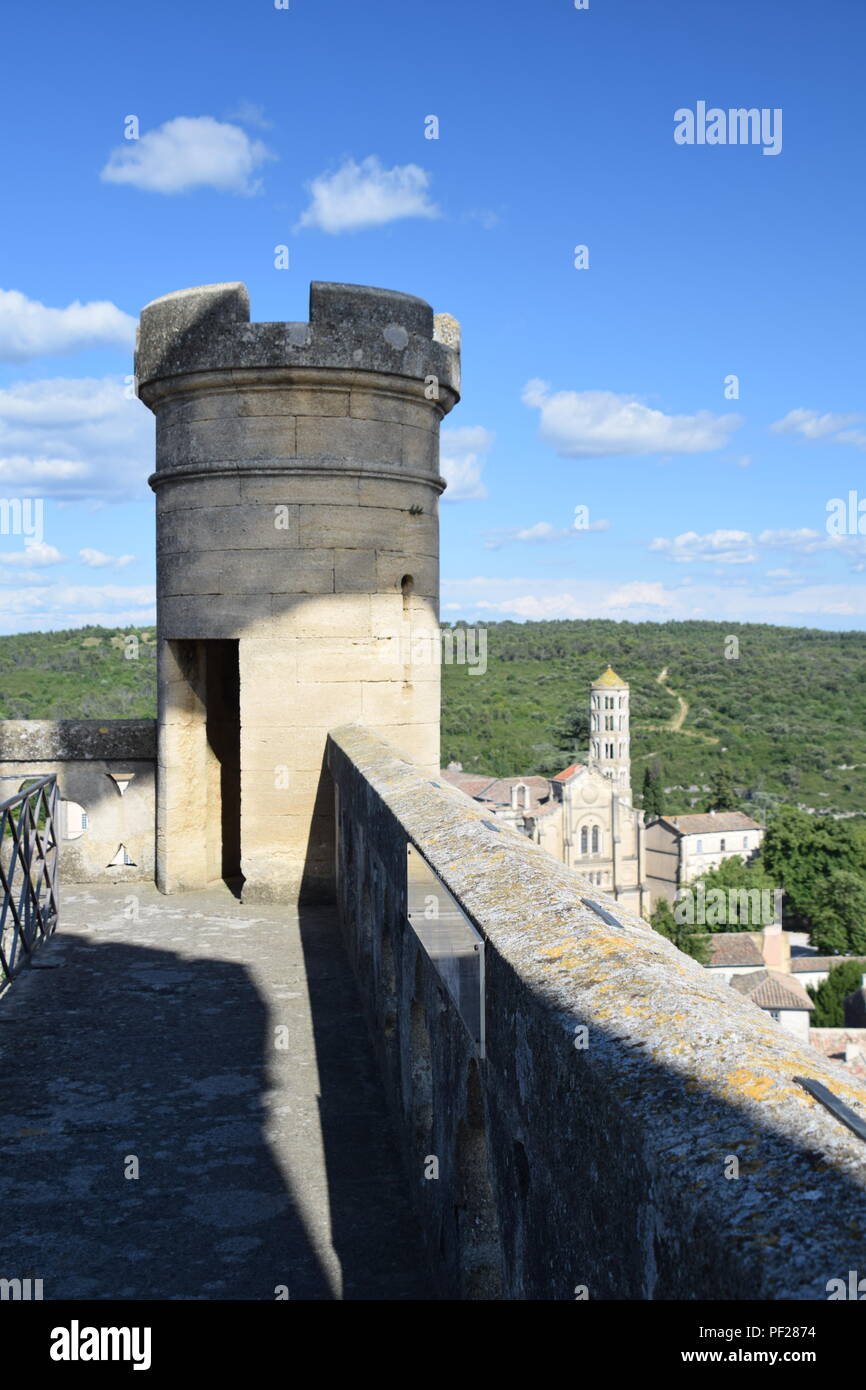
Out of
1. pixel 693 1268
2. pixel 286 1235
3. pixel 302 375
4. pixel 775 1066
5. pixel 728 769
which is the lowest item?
pixel 728 769

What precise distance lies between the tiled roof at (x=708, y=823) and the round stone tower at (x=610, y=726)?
530 cm

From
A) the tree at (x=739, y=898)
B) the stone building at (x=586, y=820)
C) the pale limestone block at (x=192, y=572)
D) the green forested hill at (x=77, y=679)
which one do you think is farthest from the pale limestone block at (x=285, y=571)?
the stone building at (x=586, y=820)

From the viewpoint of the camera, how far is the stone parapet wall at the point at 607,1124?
4.22 ft

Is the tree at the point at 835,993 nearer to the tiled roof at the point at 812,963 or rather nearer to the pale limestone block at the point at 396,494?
the tiled roof at the point at 812,963

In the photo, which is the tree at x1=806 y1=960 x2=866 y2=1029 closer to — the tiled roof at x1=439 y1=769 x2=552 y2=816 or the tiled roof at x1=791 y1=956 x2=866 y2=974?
the tiled roof at x1=791 y1=956 x2=866 y2=974

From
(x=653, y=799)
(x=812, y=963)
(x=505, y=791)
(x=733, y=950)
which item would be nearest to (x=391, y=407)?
(x=733, y=950)

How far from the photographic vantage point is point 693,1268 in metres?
1.31

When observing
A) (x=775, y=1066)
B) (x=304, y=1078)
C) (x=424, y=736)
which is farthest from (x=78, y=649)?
(x=775, y=1066)

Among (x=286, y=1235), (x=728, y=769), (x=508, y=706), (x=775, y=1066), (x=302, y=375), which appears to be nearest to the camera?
(x=775, y=1066)

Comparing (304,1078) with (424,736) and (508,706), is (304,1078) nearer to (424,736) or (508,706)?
(424,736)

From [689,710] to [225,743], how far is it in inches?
4168

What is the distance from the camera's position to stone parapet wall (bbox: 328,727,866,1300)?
1.29 metres
